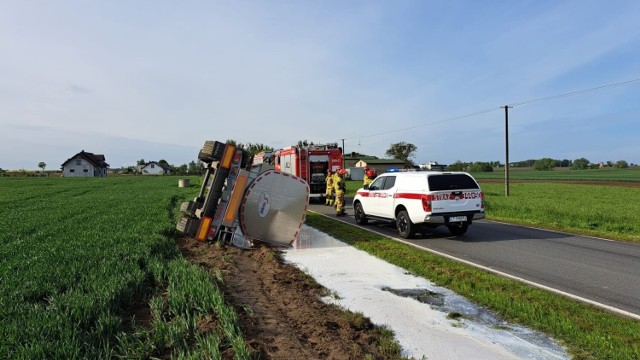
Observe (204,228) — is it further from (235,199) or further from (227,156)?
(227,156)

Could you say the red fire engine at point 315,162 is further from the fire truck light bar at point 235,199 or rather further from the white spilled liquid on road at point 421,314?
the white spilled liquid on road at point 421,314

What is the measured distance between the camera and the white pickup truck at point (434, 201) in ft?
36.4

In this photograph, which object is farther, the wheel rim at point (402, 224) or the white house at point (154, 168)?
the white house at point (154, 168)

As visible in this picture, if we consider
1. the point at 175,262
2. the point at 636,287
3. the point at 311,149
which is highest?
the point at 311,149

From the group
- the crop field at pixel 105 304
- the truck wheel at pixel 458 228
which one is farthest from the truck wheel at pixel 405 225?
the crop field at pixel 105 304

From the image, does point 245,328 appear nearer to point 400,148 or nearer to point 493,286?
point 493,286

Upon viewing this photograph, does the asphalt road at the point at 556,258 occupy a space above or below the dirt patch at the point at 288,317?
below

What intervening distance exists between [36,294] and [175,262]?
197cm

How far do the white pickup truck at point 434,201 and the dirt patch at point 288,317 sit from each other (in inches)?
180

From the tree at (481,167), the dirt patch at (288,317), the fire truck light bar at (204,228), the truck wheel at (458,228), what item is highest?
the tree at (481,167)

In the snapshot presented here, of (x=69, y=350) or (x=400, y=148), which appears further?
(x=400, y=148)

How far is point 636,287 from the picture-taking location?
6.70 metres

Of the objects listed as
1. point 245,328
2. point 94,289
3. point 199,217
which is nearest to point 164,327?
point 245,328

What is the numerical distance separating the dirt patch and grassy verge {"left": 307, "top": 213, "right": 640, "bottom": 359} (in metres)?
1.95
